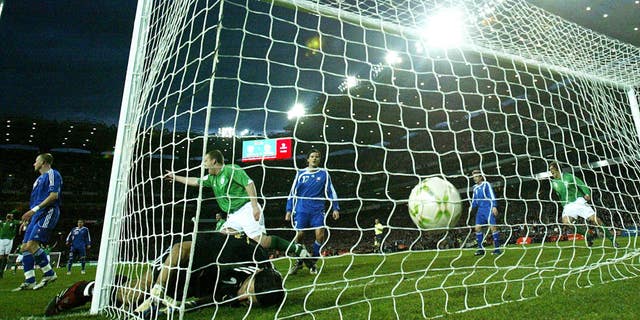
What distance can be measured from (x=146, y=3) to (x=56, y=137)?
90.0 ft

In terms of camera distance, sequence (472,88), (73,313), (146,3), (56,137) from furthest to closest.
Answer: (56,137) → (472,88) → (146,3) → (73,313)

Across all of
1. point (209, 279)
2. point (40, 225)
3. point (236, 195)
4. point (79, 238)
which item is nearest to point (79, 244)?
point (79, 238)

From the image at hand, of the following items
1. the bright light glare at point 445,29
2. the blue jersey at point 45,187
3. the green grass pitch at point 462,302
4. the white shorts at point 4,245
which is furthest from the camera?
the white shorts at point 4,245

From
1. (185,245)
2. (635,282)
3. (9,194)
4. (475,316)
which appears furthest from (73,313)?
(9,194)

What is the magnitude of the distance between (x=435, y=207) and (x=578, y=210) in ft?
9.66

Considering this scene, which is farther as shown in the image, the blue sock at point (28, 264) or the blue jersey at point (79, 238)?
the blue jersey at point (79, 238)

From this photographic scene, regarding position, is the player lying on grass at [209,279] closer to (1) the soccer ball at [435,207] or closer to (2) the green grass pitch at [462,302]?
(2) the green grass pitch at [462,302]

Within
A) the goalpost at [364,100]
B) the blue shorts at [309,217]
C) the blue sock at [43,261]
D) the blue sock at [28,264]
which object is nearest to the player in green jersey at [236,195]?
the goalpost at [364,100]

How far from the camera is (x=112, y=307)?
7.81ft

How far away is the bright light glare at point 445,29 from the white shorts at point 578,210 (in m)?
2.96

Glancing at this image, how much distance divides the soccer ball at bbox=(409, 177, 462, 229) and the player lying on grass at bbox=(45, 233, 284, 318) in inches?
64.1

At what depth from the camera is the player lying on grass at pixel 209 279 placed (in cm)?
198

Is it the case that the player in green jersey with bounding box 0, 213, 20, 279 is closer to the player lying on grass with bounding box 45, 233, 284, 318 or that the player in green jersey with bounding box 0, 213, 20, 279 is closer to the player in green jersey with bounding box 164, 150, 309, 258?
the player in green jersey with bounding box 164, 150, 309, 258

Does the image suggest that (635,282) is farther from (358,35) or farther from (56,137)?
(56,137)
